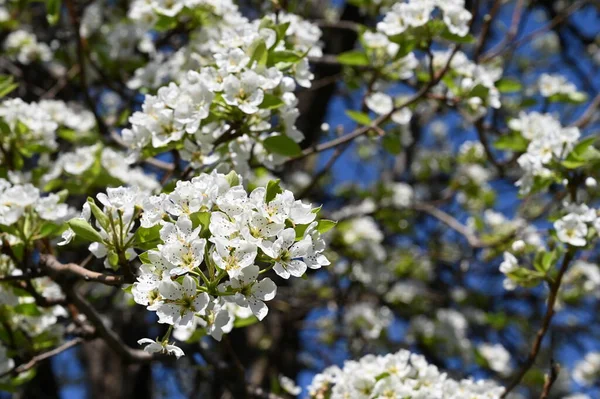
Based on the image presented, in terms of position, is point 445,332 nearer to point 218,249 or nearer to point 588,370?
point 588,370

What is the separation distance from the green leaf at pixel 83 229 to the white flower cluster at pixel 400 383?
100 cm

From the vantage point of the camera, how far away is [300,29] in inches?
99.8

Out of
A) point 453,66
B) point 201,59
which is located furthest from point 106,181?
point 453,66

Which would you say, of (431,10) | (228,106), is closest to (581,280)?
(431,10)

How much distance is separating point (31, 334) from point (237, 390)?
2.61 ft

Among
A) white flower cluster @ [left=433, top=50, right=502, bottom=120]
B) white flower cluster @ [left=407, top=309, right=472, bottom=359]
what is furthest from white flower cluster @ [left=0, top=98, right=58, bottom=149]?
white flower cluster @ [left=407, top=309, right=472, bottom=359]

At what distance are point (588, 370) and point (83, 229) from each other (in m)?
5.53

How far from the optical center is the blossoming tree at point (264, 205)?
1525 millimetres

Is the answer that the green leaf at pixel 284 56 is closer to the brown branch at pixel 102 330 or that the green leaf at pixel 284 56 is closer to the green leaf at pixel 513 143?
the brown branch at pixel 102 330

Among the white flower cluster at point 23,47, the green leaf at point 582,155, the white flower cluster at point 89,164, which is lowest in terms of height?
the white flower cluster at point 23,47

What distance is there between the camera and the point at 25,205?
1972 mm

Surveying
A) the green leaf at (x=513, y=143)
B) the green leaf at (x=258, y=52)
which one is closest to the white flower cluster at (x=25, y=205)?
the green leaf at (x=258, y=52)

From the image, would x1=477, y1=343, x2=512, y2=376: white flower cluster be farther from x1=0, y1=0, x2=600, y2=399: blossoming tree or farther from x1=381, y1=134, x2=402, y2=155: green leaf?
x1=381, y1=134, x2=402, y2=155: green leaf

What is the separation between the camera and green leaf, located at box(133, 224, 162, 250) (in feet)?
5.19
